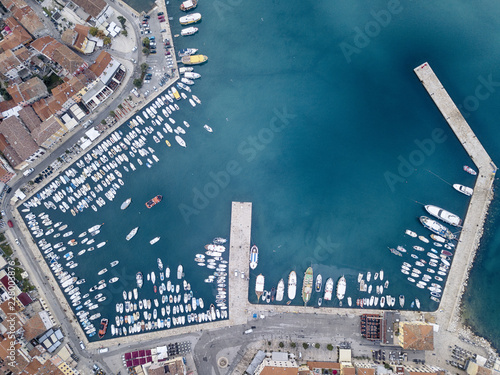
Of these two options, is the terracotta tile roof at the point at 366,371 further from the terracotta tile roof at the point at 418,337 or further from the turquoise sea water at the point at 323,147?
the turquoise sea water at the point at 323,147

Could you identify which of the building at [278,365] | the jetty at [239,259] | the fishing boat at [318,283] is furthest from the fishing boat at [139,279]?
the fishing boat at [318,283]

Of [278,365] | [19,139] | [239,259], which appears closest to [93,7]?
[19,139]

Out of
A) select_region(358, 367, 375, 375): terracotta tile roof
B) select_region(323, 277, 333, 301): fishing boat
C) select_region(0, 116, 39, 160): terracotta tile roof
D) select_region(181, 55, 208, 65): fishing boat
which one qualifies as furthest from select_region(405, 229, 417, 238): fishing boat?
select_region(0, 116, 39, 160): terracotta tile roof

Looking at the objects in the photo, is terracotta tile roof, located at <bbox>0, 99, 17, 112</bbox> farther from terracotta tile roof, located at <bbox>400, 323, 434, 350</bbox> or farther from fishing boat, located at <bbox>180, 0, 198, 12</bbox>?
terracotta tile roof, located at <bbox>400, 323, 434, 350</bbox>

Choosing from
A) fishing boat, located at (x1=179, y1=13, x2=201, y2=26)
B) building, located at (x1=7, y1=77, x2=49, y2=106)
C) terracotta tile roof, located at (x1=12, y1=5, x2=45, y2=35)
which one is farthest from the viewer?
fishing boat, located at (x1=179, y1=13, x2=201, y2=26)

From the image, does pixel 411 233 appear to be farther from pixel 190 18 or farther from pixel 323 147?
pixel 190 18

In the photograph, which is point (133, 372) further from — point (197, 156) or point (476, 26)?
point (476, 26)
